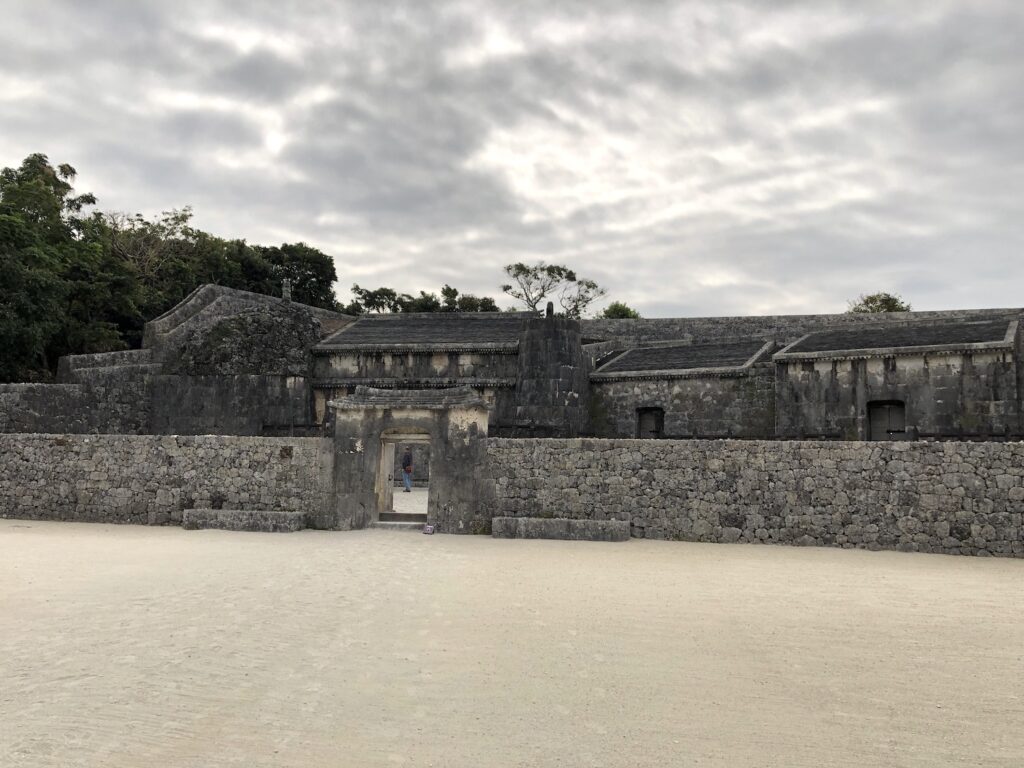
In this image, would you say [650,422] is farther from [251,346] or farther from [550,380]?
[251,346]

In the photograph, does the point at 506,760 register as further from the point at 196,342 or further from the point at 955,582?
the point at 196,342

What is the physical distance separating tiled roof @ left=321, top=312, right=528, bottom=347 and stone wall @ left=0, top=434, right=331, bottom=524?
1083 centimetres

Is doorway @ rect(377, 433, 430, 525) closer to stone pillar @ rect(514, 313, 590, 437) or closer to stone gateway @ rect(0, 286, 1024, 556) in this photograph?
stone gateway @ rect(0, 286, 1024, 556)

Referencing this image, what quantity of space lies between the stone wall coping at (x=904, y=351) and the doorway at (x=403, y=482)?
1136 cm

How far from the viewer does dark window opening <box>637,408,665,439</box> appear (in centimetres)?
2288

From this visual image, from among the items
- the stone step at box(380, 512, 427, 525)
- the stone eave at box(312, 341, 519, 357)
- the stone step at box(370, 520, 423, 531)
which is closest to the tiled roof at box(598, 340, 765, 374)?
the stone eave at box(312, 341, 519, 357)

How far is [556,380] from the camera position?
854 inches

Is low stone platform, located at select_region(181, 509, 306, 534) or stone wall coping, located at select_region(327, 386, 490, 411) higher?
stone wall coping, located at select_region(327, 386, 490, 411)

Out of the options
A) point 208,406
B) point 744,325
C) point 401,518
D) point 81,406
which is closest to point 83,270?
point 81,406

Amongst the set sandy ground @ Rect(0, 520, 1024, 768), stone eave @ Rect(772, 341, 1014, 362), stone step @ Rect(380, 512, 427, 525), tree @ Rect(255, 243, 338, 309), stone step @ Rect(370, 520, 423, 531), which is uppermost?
tree @ Rect(255, 243, 338, 309)

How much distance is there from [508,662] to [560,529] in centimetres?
656

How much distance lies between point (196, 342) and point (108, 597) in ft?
42.7

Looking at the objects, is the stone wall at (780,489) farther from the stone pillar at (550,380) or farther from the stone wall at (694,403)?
the stone wall at (694,403)

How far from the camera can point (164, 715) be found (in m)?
4.75
